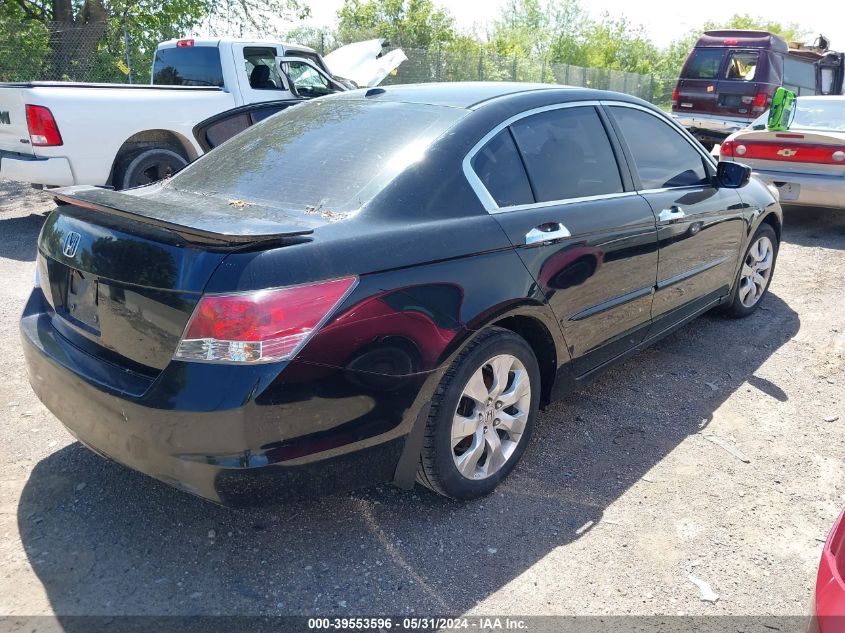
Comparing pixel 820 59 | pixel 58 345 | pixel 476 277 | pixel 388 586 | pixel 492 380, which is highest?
pixel 820 59

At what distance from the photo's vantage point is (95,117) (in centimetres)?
702

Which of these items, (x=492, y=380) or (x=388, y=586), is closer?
(x=388, y=586)

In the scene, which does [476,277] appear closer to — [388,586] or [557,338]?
[557,338]

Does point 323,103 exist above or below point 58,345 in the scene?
above

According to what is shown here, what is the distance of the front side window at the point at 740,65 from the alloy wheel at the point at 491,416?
1252cm

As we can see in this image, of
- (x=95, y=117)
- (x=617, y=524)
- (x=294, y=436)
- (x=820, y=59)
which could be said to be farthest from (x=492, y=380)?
(x=820, y=59)

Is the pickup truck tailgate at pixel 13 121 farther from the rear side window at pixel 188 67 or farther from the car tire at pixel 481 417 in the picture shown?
the car tire at pixel 481 417

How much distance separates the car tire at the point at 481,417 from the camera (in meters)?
2.74

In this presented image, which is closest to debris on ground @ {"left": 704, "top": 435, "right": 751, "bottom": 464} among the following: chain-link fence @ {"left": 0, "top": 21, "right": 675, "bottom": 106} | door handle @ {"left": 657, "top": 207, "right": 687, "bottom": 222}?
door handle @ {"left": 657, "top": 207, "right": 687, "bottom": 222}

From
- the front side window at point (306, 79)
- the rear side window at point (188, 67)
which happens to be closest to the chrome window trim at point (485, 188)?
the rear side window at point (188, 67)

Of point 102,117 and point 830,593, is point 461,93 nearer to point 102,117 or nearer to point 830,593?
point 830,593

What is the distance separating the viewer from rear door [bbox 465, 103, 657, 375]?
9.96 ft

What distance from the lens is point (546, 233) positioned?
10.1 feet

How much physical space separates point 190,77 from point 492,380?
758cm
